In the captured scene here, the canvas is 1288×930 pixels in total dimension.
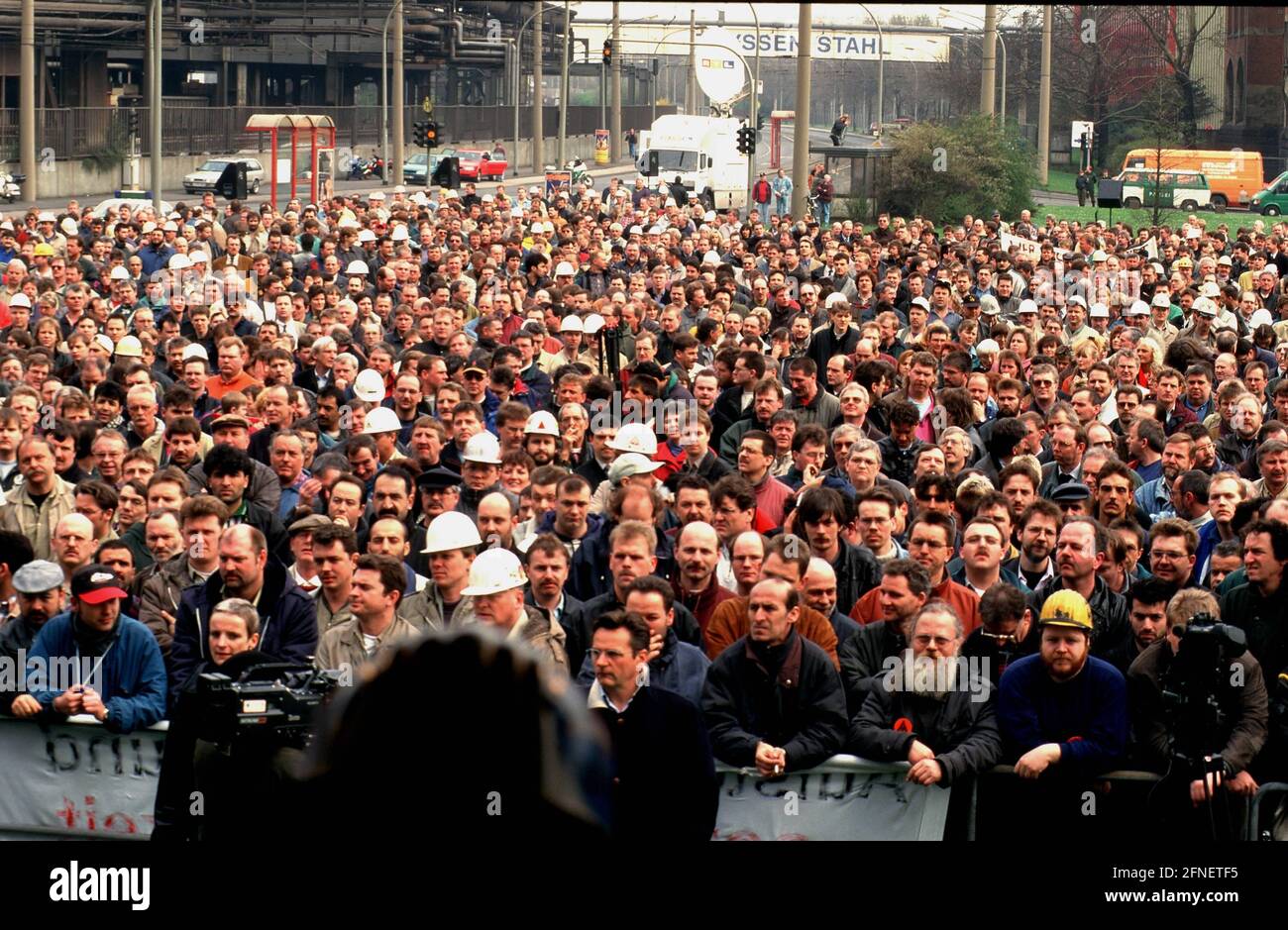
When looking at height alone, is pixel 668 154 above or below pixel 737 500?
above

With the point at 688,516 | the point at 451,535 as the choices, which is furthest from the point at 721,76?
the point at 451,535

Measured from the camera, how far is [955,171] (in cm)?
4591

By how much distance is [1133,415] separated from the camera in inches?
538

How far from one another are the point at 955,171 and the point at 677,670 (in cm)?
3916

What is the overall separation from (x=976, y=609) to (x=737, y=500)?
1.76 meters

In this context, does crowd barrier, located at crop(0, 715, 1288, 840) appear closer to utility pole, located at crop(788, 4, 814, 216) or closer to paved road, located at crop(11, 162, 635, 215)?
utility pole, located at crop(788, 4, 814, 216)

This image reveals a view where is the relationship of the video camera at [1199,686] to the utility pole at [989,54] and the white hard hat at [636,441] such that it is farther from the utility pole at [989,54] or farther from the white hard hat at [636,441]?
the utility pole at [989,54]

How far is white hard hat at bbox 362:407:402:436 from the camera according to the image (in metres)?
12.9

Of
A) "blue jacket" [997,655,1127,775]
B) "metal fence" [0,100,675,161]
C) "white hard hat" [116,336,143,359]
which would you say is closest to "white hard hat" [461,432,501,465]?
"blue jacket" [997,655,1127,775]

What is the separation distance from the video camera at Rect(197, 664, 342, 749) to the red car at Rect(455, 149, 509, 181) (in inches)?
2396

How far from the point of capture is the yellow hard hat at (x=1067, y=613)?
7418 millimetres
